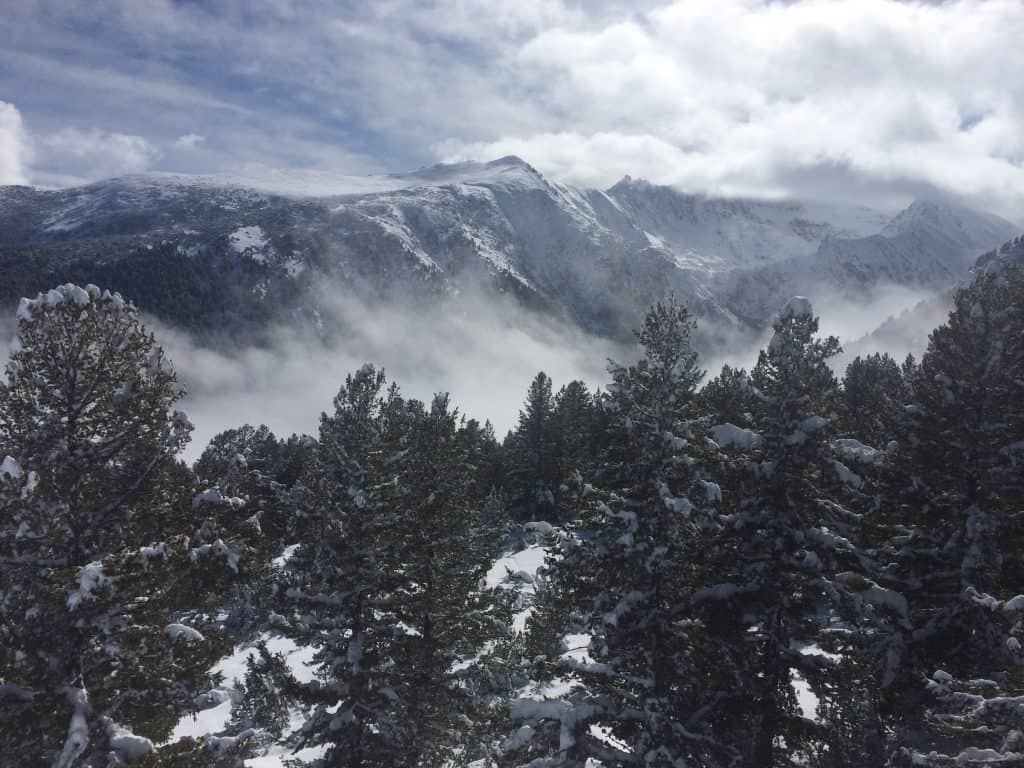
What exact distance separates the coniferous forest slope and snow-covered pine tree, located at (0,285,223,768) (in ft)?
0.14

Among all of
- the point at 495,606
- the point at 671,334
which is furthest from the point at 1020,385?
the point at 495,606

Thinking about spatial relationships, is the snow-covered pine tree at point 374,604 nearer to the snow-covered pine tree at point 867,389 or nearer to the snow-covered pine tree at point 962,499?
the snow-covered pine tree at point 962,499

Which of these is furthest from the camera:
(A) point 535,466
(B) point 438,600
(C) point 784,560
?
(A) point 535,466

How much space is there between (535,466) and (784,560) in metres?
48.6

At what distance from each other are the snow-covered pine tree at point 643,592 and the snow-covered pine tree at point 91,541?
703 cm

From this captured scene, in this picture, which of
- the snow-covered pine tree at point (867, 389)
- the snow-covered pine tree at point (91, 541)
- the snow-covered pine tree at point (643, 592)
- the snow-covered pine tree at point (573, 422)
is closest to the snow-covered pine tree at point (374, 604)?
the snow-covered pine tree at point (643, 592)

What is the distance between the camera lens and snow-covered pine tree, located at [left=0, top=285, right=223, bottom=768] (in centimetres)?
984

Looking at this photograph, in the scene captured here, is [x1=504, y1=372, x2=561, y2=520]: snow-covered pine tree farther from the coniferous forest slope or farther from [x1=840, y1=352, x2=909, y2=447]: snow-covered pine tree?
the coniferous forest slope

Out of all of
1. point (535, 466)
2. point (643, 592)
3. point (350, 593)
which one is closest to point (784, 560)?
point (643, 592)

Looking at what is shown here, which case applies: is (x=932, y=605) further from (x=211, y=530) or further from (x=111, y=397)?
(x=111, y=397)

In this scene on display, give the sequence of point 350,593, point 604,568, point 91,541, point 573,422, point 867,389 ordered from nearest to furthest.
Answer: point 91,541
point 604,568
point 350,593
point 867,389
point 573,422

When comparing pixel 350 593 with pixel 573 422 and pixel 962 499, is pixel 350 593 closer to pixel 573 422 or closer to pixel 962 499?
pixel 962 499

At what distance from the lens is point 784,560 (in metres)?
13.6

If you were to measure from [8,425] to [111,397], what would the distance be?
5.11ft
